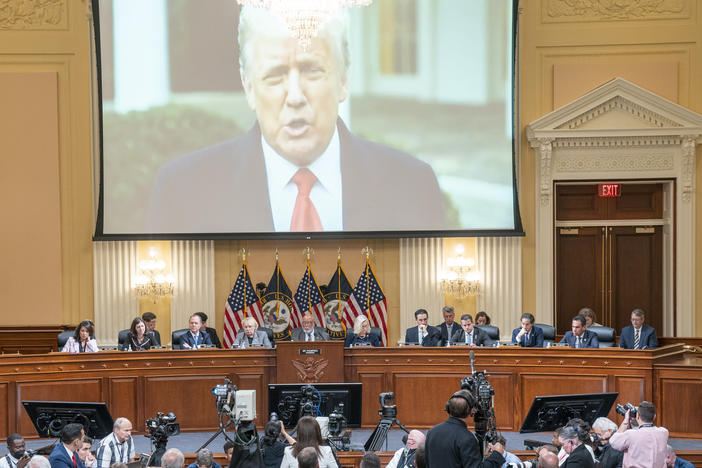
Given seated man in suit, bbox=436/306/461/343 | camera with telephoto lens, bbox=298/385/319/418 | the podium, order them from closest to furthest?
camera with telephoto lens, bbox=298/385/319/418 < the podium < seated man in suit, bbox=436/306/461/343

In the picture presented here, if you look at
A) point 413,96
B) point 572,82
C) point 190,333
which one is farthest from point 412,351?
point 572,82

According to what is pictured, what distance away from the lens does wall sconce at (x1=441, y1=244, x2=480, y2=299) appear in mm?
14211

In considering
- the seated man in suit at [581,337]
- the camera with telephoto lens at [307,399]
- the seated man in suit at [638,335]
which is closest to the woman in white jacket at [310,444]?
the camera with telephoto lens at [307,399]

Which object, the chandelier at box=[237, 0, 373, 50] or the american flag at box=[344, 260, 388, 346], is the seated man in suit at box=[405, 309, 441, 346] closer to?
the american flag at box=[344, 260, 388, 346]

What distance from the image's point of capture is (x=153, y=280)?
14.2 metres

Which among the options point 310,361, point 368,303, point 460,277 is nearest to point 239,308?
point 368,303

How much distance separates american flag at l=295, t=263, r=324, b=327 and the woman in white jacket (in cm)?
709

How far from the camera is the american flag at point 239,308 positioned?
46.1ft

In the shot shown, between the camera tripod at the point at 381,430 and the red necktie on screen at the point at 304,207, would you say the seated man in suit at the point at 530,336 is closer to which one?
the camera tripod at the point at 381,430

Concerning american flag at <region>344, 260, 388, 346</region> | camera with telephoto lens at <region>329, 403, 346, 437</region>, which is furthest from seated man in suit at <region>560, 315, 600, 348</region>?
camera with telephoto lens at <region>329, 403, 346, 437</region>

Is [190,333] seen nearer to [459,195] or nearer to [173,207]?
[173,207]

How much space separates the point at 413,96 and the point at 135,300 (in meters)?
5.43

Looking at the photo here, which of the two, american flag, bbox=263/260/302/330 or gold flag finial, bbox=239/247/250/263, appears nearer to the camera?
american flag, bbox=263/260/302/330

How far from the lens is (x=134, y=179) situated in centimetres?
1415
